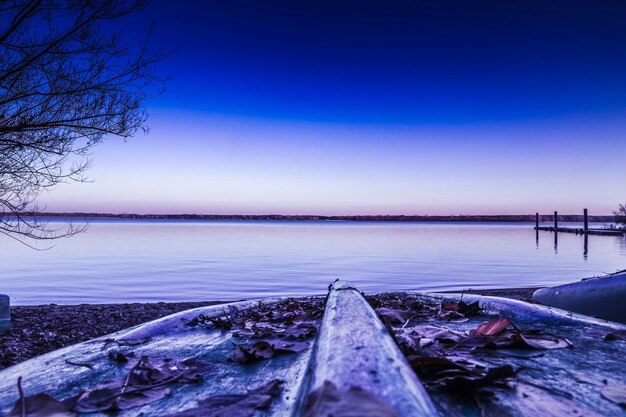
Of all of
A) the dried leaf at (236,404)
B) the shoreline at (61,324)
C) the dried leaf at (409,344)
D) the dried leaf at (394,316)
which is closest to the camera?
the dried leaf at (236,404)

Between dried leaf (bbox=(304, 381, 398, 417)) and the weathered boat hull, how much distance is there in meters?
3.79

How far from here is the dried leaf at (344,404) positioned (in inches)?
23.2

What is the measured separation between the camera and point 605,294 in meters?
3.83

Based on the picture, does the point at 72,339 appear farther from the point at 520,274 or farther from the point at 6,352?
the point at 520,274

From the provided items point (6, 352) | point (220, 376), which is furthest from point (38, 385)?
point (6, 352)

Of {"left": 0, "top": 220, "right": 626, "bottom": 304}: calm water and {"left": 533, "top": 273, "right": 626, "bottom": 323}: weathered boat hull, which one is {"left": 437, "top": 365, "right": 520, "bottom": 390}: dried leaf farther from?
{"left": 0, "top": 220, "right": 626, "bottom": 304}: calm water

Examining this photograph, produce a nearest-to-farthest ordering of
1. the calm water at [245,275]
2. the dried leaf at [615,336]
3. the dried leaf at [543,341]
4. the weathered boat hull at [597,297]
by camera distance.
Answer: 1. the dried leaf at [543,341]
2. the dried leaf at [615,336]
3. the weathered boat hull at [597,297]
4. the calm water at [245,275]

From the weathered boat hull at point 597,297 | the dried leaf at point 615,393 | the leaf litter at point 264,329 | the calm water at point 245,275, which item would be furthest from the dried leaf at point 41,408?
the calm water at point 245,275

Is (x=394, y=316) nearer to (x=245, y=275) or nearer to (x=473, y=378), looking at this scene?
(x=473, y=378)

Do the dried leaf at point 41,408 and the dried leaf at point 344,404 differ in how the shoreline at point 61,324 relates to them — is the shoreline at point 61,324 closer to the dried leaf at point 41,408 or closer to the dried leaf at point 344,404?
the dried leaf at point 41,408

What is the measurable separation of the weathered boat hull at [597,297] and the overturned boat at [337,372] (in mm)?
1859

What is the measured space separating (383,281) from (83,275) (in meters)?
12.8

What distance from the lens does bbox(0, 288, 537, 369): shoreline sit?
19.8 ft

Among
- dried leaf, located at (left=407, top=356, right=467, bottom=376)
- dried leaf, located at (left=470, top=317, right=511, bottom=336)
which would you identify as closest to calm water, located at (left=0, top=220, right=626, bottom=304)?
dried leaf, located at (left=470, top=317, right=511, bottom=336)
